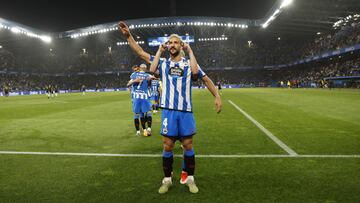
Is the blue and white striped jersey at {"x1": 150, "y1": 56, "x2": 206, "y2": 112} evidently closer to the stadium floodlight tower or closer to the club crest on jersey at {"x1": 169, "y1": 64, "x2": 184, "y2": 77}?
the club crest on jersey at {"x1": 169, "y1": 64, "x2": 184, "y2": 77}

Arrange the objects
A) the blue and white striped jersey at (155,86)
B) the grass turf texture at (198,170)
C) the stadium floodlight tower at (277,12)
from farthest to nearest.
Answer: the stadium floodlight tower at (277,12), the blue and white striped jersey at (155,86), the grass turf texture at (198,170)

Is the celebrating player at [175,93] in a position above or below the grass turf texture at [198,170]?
above

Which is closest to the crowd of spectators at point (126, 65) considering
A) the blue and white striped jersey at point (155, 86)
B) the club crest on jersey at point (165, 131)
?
the blue and white striped jersey at point (155, 86)

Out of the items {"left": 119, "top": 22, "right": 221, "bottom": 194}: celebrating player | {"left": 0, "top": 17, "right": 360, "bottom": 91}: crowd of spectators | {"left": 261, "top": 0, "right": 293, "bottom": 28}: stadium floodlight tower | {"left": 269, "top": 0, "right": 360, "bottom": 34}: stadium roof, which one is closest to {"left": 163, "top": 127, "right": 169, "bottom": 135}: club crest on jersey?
{"left": 119, "top": 22, "right": 221, "bottom": 194}: celebrating player

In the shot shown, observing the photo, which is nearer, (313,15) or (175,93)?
(175,93)

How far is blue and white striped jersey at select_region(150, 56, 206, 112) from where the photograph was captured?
4.34 meters

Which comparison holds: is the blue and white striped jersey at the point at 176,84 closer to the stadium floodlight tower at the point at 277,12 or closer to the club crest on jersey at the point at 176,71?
the club crest on jersey at the point at 176,71

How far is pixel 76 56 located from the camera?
8506cm

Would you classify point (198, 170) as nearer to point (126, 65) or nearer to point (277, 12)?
point (277, 12)

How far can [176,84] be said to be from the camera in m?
4.39

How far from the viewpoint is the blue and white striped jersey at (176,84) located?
4336 mm

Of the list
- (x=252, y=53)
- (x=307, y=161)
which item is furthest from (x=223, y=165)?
(x=252, y=53)

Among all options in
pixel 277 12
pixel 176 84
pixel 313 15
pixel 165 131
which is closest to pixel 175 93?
pixel 176 84

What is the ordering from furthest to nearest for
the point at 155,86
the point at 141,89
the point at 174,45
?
1. the point at 155,86
2. the point at 141,89
3. the point at 174,45
